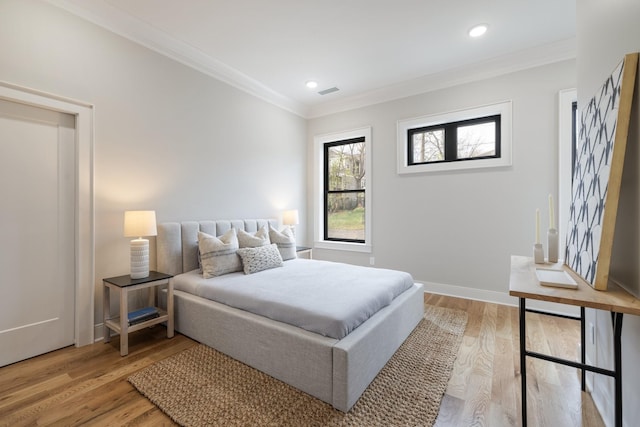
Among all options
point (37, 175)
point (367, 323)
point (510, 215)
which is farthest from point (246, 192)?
point (510, 215)

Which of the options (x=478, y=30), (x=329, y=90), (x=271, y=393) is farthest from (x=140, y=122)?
(x=478, y=30)

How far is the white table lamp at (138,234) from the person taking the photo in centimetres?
241

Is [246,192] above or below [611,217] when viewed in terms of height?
above

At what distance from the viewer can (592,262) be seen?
1324 mm

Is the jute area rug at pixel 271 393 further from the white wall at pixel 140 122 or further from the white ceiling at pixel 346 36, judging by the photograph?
the white ceiling at pixel 346 36

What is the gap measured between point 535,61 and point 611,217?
2.81m

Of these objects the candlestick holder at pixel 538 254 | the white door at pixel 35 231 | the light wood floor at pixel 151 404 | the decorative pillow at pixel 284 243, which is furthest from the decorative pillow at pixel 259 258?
the candlestick holder at pixel 538 254

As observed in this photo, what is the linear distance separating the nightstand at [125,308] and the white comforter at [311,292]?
242mm

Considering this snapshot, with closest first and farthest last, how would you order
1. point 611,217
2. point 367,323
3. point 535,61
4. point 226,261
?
point 611,217
point 367,323
point 226,261
point 535,61

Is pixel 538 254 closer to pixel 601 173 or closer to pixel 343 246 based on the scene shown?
pixel 601 173

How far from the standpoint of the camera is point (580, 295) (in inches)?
46.1

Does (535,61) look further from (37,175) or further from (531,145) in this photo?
(37,175)

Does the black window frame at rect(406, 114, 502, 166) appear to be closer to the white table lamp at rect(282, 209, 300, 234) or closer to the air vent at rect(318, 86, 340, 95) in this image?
the air vent at rect(318, 86, 340, 95)

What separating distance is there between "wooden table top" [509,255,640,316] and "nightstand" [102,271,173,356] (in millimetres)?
2615
